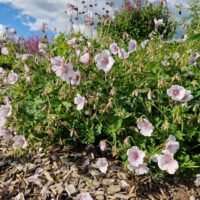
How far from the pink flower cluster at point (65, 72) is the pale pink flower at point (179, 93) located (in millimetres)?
751

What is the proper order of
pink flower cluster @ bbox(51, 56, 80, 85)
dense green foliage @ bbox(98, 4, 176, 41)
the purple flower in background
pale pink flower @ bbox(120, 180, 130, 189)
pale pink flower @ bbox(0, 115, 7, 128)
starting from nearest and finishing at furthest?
pale pink flower @ bbox(120, 180, 130, 189) < pink flower cluster @ bbox(51, 56, 80, 85) < pale pink flower @ bbox(0, 115, 7, 128) < the purple flower in background < dense green foliage @ bbox(98, 4, 176, 41)

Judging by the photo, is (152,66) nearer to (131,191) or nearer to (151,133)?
(151,133)

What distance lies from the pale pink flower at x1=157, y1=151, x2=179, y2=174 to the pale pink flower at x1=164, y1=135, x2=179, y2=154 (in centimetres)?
4

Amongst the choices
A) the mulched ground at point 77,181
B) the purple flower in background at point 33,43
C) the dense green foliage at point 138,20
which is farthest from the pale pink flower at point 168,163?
the dense green foliage at point 138,20

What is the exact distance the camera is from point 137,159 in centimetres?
370

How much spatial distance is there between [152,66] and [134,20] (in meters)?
10.6

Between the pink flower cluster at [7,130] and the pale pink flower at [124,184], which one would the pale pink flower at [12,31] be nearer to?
the pink flower cluster at [7,130]

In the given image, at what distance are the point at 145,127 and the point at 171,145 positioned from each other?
0.24 metres

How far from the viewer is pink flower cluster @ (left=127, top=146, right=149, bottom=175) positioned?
3684 mm

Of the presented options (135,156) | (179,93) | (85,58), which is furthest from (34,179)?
(179,93)

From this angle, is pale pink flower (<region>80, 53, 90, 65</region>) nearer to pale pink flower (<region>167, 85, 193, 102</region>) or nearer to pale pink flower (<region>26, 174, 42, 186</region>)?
pale pink flower (<region>167, 85, 193, 102</region>)

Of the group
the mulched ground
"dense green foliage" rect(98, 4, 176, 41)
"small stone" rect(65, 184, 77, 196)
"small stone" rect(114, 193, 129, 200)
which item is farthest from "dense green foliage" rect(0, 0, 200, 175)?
"dense green foliage" rect(98, 4, 176, 41)

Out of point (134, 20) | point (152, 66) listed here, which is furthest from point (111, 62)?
point (134, 20)

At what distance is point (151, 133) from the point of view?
3.85 m
